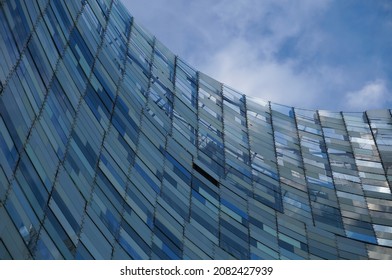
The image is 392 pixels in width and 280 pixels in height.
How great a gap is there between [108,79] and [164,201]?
31.5ft

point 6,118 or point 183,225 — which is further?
point 183,225

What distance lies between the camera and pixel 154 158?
6006 cm

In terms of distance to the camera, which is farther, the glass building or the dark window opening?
the dark window opening

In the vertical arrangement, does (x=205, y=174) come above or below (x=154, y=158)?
above

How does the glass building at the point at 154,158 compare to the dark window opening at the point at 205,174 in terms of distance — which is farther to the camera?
the dark window opening at the point at 205,174

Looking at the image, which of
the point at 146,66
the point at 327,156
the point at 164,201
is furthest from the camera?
the point at 327,156

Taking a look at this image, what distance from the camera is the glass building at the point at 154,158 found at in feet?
139

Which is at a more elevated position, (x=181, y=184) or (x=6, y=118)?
(x=181, y=184)

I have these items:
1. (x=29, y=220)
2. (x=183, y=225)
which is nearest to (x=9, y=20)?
(x=29, y=220)

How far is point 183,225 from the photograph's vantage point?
2297 inches

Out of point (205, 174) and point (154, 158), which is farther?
point (205, 174)

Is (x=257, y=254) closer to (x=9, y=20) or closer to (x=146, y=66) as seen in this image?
(x=146, y=66)

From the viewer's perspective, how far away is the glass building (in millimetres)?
42344
